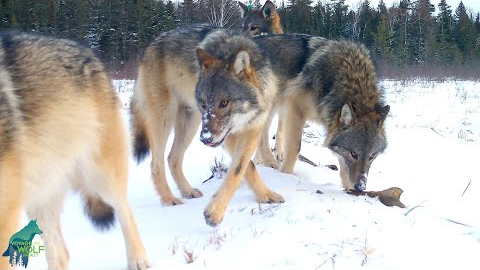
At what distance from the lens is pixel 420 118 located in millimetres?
10859

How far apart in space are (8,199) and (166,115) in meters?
2.82

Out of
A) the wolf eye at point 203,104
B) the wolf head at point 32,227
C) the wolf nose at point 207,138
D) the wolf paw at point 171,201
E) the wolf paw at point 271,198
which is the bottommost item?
the wolf paw at point 171,201

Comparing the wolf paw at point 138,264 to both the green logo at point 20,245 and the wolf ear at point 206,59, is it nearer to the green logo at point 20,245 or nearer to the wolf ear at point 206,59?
the green logo at point 20,245

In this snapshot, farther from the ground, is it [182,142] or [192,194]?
[182,142]

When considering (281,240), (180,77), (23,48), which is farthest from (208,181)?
(23,48)

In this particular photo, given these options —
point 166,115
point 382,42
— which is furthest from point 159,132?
point 382,42

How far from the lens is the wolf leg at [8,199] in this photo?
2162mm

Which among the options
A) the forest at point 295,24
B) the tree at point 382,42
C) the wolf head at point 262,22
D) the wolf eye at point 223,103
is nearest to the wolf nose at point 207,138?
the wolf eye at point 223,103

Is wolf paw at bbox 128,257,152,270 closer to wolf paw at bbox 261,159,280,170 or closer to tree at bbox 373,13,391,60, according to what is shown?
wolf paw at bbox 261,159,280,170

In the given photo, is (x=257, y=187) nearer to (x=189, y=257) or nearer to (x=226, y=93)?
(x=226, y=93)

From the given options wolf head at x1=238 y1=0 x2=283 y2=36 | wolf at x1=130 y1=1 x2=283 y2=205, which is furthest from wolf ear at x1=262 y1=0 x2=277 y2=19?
wolf at x1=130 y1=1 x2=283 y2=205

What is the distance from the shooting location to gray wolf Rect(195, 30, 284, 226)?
13.3ft

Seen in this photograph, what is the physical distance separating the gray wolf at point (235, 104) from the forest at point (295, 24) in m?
14.0

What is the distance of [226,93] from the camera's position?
13.6ft
